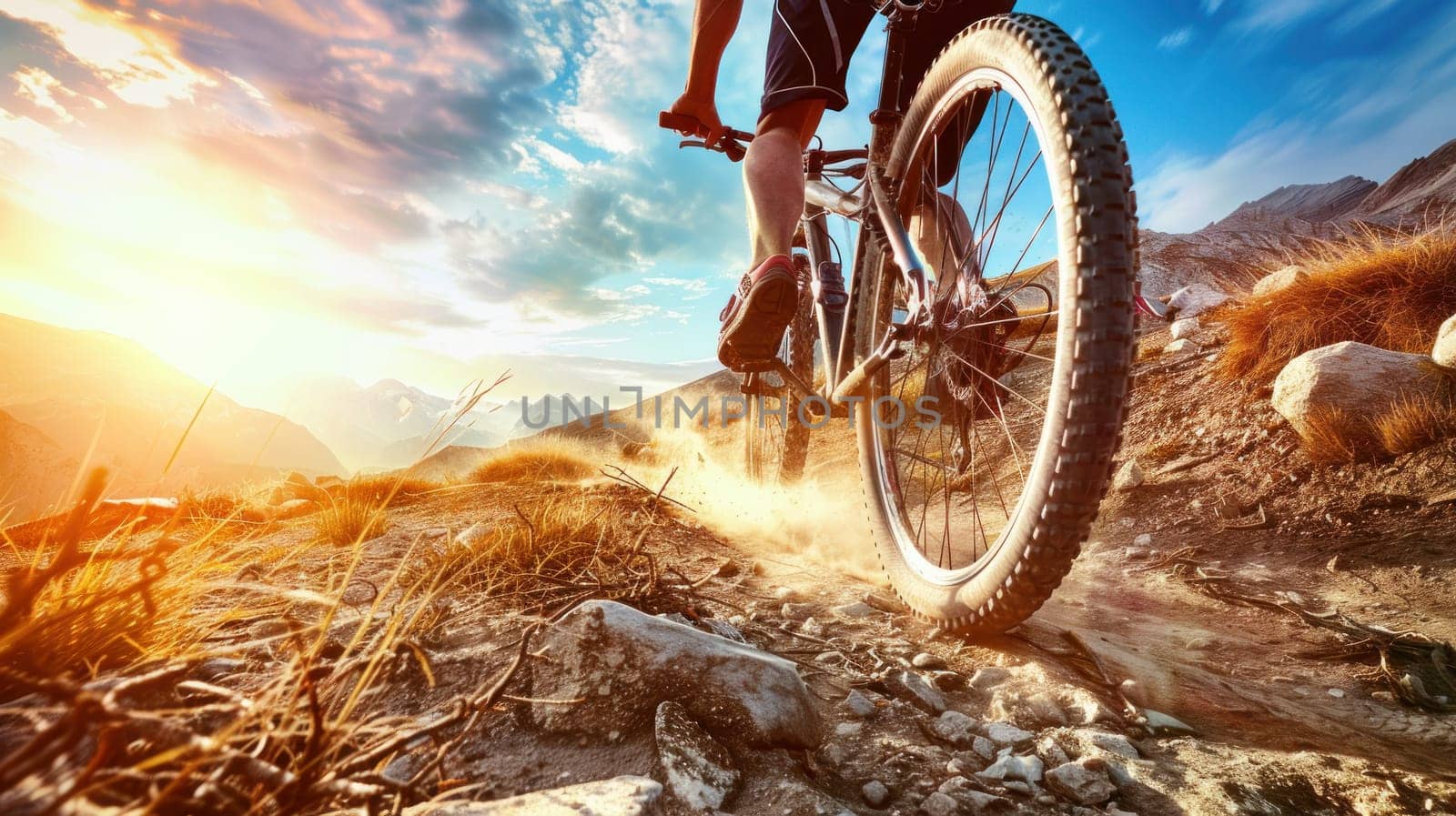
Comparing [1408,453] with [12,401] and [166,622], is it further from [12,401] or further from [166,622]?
[12,401]

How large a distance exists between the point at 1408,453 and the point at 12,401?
60.9m

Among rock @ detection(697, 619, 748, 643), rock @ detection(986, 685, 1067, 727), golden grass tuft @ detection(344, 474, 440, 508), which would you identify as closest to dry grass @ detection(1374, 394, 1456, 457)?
rock @ detection(986, 685, 1067, 727)

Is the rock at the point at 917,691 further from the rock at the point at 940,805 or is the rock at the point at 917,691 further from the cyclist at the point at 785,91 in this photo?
the cyclist at the point at 785,91

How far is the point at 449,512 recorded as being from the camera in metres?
3.46

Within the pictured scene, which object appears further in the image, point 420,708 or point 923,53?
point 923,53

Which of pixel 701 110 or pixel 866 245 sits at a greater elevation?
pixel 701 110

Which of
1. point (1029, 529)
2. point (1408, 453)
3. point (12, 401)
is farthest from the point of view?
point (12, 401)

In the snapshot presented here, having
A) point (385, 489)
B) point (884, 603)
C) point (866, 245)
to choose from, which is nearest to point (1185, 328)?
point (866, 245)

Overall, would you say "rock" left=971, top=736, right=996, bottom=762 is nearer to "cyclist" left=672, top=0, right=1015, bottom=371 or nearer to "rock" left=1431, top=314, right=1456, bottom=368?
"cyclist" left=672, top=0, right=1015, bottom=371

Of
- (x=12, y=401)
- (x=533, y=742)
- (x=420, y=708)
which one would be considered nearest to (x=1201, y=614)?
(x=533, y=742)

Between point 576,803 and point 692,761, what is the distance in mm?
222

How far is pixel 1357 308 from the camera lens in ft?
12.2

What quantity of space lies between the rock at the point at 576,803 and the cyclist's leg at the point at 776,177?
65.9 inches

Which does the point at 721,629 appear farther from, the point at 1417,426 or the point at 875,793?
the point at 1417,426
